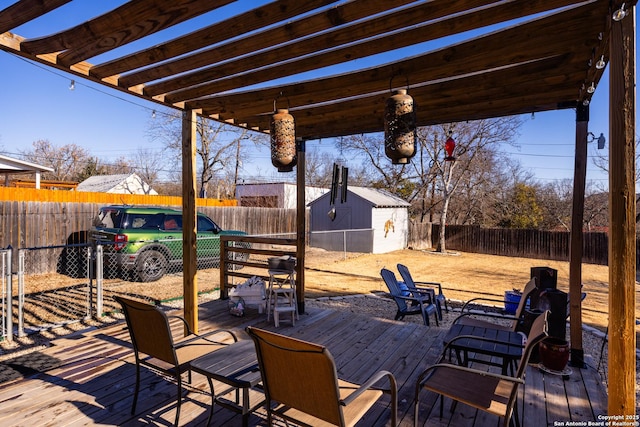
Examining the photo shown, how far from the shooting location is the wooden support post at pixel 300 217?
5355 millimetres

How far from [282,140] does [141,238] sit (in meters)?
5.90

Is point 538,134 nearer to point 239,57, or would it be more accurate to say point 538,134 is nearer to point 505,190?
point 505,190

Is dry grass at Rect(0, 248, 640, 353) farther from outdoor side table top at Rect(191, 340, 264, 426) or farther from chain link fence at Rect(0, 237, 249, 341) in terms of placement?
outdoor side table top at Rect(191, 340, 264, 426)

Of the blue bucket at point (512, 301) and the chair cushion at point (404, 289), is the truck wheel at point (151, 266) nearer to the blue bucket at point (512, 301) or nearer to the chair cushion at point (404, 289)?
the chair cushion at point (404, 289)

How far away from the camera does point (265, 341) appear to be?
190 cm

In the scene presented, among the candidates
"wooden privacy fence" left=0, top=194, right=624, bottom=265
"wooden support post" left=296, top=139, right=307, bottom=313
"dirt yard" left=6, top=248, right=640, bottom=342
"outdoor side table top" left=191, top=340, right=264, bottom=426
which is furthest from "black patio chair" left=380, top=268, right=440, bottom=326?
"wooden privacy fence" left=0, top=194, right=624, bottom=265

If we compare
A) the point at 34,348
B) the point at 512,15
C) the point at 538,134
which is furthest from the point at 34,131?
the point at 538,134

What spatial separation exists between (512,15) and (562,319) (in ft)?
10.5

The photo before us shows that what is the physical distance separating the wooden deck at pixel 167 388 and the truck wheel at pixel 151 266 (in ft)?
10.9

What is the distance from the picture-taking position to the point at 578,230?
12.1 feet

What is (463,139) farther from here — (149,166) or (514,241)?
(149,166)

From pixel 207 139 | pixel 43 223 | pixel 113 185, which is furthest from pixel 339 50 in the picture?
pixel 113 185

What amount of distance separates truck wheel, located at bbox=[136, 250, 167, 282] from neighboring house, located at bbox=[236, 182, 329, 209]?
14.3m

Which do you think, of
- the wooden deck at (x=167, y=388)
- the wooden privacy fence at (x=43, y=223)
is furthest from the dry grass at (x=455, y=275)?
the wooden privacy fence at (x=43, y=223)
